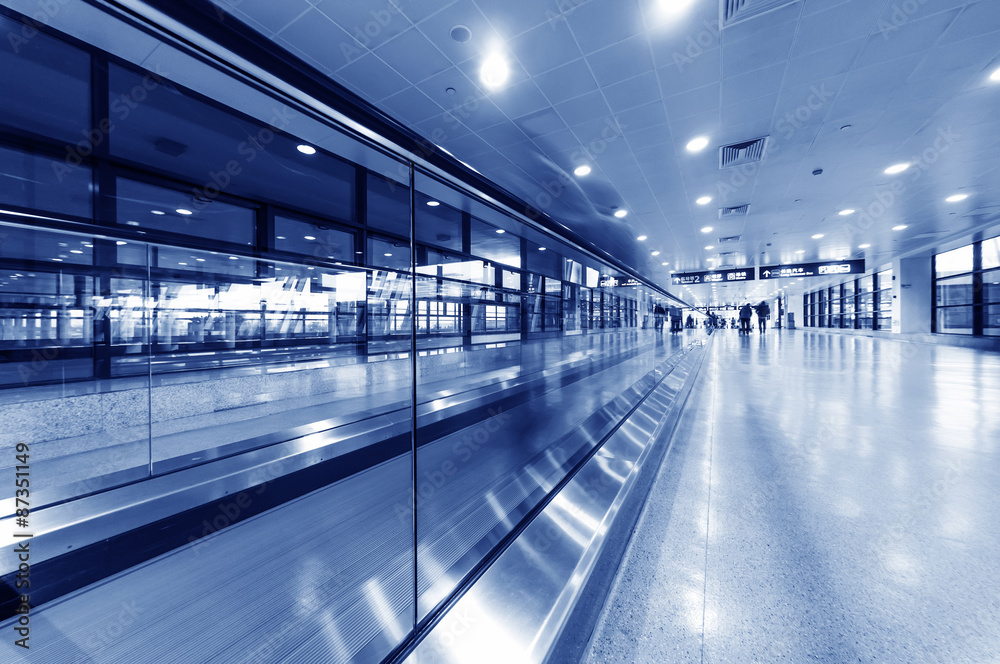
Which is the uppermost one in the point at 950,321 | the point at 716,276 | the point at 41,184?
the point at 41,184

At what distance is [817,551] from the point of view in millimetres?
1424

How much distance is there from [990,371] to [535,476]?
9482mm

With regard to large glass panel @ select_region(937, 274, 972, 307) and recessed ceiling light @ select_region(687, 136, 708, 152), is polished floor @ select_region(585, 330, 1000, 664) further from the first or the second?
large glass panel @ select_region(937, 274, 972, 307)

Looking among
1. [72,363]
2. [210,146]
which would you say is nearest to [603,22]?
[210,146]

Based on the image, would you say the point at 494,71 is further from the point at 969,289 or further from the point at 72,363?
the point at 969,289

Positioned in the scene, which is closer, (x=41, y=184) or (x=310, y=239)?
(x=41, y=184)

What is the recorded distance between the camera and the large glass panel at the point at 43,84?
3682mm

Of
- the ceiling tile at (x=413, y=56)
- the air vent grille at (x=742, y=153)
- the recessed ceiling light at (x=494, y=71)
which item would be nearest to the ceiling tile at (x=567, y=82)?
the recessed ceiling light at (x=494, y=71)

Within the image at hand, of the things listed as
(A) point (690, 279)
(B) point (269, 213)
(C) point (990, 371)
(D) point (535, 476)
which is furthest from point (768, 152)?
(A) point (690, 279)

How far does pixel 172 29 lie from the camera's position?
629 millimetres

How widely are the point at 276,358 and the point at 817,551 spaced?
6.80 meters

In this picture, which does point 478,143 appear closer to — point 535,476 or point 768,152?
point 768,152

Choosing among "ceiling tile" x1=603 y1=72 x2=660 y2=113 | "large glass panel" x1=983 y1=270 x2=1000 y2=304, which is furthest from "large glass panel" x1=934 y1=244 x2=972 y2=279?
"ceiling tile" x1=603 y1=72 x2=660 y2=113

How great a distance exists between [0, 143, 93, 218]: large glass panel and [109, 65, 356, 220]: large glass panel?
931 mm
